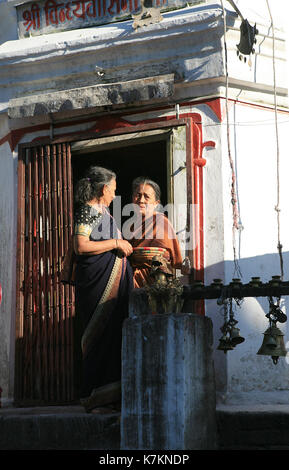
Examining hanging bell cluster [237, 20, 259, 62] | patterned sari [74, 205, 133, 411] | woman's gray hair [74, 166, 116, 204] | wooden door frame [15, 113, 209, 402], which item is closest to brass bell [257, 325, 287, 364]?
wooden door frame [15, 113, 209, 402]

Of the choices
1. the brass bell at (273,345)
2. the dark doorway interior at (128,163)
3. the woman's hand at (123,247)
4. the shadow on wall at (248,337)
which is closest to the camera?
the brass bell at (273,345)

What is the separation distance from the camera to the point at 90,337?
8461 millimetres

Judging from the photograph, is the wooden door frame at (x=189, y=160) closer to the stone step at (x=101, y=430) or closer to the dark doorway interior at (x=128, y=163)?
the dark doorway interior at (x=128, y=163)

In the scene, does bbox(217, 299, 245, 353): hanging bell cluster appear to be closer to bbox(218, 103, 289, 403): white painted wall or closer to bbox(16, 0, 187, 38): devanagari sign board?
bbox(218, 103, 289, 403): white painted wall

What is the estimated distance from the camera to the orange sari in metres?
8.92

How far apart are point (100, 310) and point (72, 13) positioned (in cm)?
384

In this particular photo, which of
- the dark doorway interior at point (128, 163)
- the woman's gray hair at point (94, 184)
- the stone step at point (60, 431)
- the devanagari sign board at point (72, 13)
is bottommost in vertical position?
the stone step at point (60, 431)

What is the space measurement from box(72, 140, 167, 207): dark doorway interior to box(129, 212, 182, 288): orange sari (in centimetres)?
192

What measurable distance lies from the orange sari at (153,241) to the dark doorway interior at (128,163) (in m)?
1.92

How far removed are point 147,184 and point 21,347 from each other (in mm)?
2323

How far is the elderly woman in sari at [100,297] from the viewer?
8.38 meters

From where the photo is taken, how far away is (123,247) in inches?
340

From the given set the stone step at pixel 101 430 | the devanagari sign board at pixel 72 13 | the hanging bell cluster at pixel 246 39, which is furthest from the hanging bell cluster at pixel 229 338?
the devanagari sign board at pixel 72 13

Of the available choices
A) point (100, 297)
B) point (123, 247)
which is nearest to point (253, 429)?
point (100, 297)
